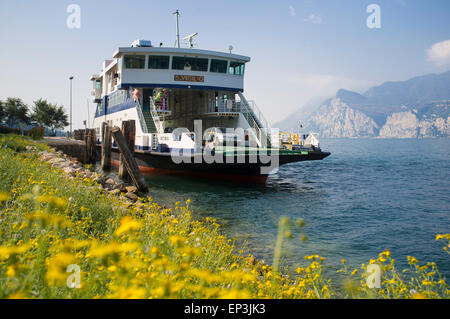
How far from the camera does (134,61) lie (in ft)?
63.5

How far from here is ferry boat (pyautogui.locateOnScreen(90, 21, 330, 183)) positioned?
14820 millimetres

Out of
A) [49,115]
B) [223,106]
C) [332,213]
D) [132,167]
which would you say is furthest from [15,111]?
[332,213]

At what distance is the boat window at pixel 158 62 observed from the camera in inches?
754

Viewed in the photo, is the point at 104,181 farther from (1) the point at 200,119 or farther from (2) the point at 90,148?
(2) the point at 90,148

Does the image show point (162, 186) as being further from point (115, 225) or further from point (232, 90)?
point (115, 225)

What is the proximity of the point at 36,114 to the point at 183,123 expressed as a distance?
41956 millimetres

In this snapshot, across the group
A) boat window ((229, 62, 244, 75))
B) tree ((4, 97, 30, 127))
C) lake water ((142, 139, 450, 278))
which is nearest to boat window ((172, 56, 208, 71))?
boat window ((229, 62, 244, 75))

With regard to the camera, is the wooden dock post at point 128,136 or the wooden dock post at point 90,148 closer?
the wooden dock post at point 128,136

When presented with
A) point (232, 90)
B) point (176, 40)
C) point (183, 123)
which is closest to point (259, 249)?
point (232, 90)

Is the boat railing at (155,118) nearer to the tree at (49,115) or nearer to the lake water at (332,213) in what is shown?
the lake water at (332,213)

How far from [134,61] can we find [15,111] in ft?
131

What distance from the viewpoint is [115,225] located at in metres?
5.07

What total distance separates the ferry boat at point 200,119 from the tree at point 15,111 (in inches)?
1381

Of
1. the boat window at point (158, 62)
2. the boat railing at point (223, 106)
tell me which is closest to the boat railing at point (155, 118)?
the boat window at point (158, 62)
